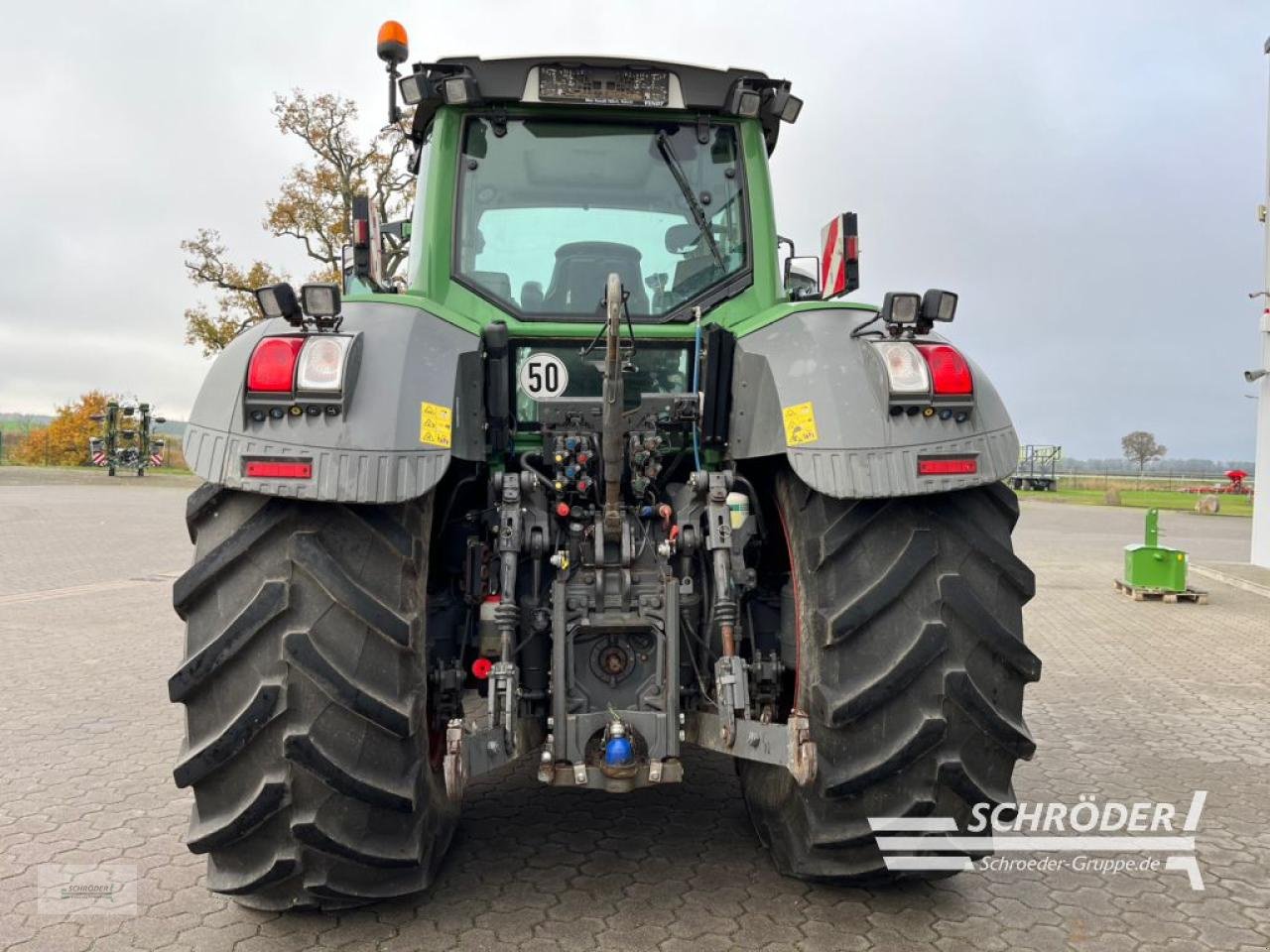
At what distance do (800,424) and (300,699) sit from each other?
5.39 feet

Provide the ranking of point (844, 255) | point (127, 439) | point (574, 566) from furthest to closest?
point (127, 439) < point (844, 255) < point (574, 566)

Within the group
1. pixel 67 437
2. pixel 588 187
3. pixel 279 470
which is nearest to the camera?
pixel 279 470

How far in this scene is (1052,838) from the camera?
3811mm

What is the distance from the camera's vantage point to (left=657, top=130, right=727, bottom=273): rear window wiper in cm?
394

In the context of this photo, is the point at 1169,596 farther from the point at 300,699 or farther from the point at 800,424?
the point at 300,699

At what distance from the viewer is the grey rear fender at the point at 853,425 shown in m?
2.77

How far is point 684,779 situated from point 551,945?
1596mm

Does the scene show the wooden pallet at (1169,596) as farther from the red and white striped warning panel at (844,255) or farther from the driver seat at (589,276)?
the driver seat at (589,276)

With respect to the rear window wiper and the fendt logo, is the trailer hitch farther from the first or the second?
the rear window wiper

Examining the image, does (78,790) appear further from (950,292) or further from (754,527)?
(950,292)

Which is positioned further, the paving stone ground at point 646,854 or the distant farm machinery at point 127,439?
the distant farm machinery at point 127,439

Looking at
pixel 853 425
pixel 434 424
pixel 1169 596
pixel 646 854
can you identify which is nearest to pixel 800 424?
pixel 853 425

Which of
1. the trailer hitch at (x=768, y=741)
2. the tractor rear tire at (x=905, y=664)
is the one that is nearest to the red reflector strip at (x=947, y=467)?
the tractor rear tire at (x=905, y=664)

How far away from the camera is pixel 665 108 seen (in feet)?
12.7
